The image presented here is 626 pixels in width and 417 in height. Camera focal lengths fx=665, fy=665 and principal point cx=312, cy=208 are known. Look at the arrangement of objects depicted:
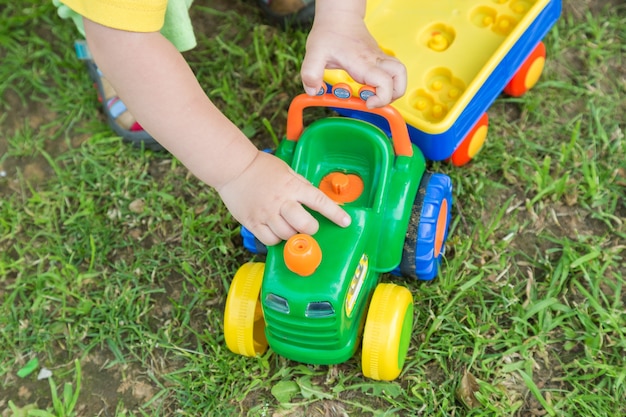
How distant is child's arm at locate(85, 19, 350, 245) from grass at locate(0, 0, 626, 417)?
1.24 ft

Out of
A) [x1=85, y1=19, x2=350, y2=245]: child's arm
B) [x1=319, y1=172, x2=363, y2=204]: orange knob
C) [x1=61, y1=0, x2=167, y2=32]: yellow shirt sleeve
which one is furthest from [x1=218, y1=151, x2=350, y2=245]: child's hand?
[x1=61, y1=0, x2=167, y2=32]: yellow shirt sleeve

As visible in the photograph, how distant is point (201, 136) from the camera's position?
1.17 meters

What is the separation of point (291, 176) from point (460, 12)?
0.78 meters

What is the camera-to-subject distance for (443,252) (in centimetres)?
152

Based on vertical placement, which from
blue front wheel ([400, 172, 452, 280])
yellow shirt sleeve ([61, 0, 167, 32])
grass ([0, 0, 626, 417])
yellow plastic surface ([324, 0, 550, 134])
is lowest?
grass ([0, 0, 626, 417])

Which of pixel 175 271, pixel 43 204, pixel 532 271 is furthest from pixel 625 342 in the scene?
pixel 43 204

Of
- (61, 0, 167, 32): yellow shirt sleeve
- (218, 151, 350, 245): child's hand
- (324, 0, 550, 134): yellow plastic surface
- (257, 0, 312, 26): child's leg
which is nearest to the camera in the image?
(61, 0, 167, 32): yellow shirt sleeve

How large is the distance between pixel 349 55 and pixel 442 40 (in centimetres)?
50

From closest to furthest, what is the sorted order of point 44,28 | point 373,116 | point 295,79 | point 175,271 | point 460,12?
point 373,116, point 175,271, point 460,12, point 295,79, point 44,28

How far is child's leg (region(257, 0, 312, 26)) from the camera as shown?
189 centimetres

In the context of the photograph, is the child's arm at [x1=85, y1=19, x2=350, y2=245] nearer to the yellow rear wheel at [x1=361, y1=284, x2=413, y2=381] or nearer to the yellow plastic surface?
the yellow rear wheel at [x1=361, y1=284, x2=413, y2=381]

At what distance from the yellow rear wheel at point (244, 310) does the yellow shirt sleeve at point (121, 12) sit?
0.53 meters

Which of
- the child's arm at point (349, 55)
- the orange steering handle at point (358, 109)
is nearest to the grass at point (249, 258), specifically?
the orange steering handle at point (358, 109)

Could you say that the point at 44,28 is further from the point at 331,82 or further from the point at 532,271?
the point at 532,271
